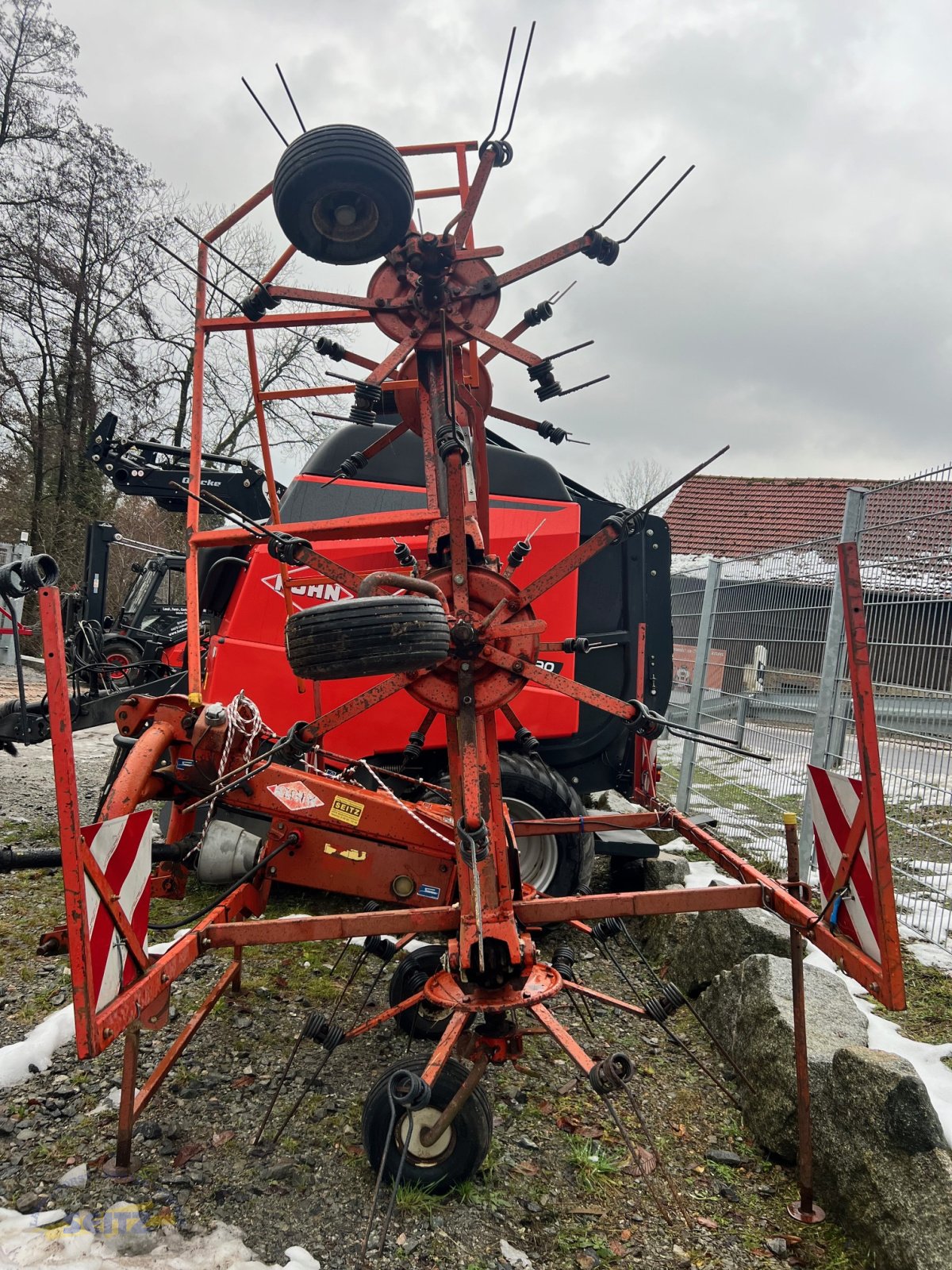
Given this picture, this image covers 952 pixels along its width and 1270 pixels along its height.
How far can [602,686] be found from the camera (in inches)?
195

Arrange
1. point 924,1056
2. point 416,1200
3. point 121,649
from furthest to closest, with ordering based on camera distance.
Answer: point 121,649 → point 924,1056 → point 416,1200

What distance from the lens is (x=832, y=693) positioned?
4852 mm

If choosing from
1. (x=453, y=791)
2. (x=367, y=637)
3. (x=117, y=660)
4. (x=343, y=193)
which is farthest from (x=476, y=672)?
(x=117, y=660)

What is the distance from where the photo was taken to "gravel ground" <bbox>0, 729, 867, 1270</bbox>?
2.20 m

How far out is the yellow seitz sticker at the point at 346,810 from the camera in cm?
308

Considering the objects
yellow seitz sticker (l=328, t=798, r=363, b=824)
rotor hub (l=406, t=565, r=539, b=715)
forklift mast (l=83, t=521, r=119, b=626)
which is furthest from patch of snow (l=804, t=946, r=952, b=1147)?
forklift mast (l=83, t=521, r=119, b=626)

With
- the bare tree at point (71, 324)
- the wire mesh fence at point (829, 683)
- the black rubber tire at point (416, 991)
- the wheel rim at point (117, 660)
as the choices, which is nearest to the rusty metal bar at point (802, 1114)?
the wire mesh fence at point (829, 683)

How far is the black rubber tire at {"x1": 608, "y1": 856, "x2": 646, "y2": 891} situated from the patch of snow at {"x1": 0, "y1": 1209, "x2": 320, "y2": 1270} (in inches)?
129

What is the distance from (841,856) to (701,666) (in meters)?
5.17

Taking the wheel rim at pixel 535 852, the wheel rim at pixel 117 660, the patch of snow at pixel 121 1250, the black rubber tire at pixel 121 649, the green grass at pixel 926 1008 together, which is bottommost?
the patch of snow at pixel 121 1250

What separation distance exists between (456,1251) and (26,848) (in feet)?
14.9

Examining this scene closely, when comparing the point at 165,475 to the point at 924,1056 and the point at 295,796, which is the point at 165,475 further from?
the point at 924,1056

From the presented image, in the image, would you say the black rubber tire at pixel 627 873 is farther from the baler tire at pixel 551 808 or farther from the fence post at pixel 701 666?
the fence post at pixel 701 666

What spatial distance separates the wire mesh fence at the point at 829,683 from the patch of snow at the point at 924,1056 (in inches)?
27.4
